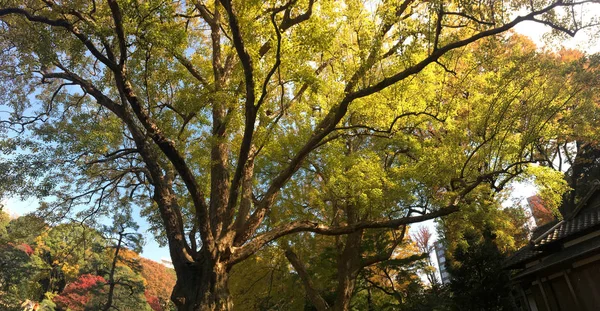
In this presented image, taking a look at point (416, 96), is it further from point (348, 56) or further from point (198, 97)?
point (198, 97)

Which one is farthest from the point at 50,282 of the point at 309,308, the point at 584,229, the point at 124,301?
the point at 584,229

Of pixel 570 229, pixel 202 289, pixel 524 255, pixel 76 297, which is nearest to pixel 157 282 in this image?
pixel 76 297

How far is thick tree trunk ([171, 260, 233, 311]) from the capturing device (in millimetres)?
5672

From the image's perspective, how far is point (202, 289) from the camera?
19.0 feet

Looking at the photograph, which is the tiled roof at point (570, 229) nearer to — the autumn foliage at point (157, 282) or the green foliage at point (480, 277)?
the green foliage at point (480, 277)

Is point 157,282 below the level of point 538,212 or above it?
above

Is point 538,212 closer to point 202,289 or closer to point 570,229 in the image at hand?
point 570,229

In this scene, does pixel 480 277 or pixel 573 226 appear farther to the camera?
pixel 480 277

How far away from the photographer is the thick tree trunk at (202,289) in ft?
18.6

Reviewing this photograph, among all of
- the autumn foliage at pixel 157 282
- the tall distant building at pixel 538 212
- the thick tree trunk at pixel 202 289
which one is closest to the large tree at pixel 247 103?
the thick tree trunk at pixel 202 289

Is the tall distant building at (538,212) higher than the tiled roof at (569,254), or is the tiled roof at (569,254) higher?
the tall distant building at (538,212)

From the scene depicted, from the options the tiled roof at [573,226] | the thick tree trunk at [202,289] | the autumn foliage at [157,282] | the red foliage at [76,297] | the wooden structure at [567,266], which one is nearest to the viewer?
the thick tree trunk at [202,289]

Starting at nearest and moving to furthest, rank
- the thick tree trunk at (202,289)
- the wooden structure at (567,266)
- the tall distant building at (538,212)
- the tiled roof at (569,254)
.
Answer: the thick tree trunk at (202,289), the tiled roof at (569,254), the wooden structure at (567,266), the tall distant building at (538,212)

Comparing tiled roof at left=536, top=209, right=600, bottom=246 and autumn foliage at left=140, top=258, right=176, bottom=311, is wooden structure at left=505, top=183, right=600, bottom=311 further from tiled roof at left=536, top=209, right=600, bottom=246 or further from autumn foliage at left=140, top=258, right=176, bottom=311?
autumn foliage at left=140, top=258, right=176, bottom=311
